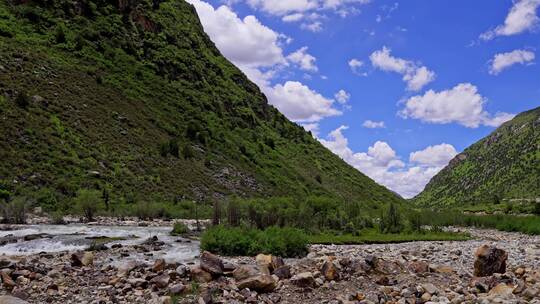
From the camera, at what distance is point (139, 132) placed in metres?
67.8

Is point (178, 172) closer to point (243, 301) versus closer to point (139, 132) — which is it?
point (139, 132)

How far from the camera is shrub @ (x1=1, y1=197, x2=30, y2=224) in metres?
37.4

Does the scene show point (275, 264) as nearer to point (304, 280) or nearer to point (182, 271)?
point (304, 280)

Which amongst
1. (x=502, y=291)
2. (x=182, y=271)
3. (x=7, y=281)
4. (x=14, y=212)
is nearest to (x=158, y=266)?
(x=182, y=271)

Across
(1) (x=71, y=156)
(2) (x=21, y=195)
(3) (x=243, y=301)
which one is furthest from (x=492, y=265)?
(1) (x=71, y=156)

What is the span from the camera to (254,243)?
2508cm

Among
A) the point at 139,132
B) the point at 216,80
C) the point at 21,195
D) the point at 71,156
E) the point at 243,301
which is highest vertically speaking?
the point at 216,80

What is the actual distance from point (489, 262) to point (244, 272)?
9.74 m

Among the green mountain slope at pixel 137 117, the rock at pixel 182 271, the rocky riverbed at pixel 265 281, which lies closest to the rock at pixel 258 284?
the rocky riverbed at pixel 265 281

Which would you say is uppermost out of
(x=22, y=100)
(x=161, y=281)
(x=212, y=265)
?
(x=22, y=100)

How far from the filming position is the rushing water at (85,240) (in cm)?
2412

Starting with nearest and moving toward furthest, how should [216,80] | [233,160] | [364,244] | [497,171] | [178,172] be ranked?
[364,244], [178,172], [233,160], [216,80], [497,171]

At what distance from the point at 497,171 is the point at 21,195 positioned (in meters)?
182

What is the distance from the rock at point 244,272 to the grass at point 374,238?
16288mm
